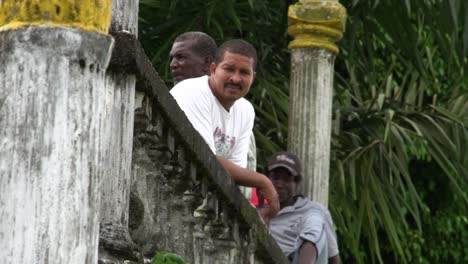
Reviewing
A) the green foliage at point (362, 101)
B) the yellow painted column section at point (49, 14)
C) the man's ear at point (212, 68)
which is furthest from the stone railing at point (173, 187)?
the green foliage at point (362, 101)

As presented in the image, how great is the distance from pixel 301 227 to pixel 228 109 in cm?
141

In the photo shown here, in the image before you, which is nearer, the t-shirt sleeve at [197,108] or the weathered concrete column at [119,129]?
the weathered concrete column at [119,129]

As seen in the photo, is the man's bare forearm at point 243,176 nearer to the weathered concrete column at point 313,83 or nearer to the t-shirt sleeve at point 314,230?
the t-shirt sleeve at point 314,230

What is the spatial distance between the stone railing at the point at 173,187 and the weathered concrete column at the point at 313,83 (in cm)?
317

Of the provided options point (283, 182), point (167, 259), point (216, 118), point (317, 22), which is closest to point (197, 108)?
point (216, 118)

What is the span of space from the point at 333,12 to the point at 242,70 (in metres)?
2.47

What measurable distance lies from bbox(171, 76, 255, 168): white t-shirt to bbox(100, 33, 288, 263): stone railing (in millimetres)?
401

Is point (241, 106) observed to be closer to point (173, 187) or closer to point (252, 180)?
point (252, 180)

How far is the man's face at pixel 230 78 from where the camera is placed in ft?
25.3

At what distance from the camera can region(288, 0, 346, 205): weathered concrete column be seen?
33.8ft

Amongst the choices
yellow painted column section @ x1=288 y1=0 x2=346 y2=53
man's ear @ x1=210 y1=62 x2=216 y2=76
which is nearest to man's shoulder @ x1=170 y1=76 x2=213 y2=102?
man's ear @ x1=210 y1=62 x2=216 y2=76

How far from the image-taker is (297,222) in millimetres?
9070

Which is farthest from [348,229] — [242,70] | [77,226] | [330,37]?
[77,226]

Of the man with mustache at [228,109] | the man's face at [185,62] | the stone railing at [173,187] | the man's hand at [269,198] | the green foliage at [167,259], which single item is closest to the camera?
the green foliage at [167,259]
